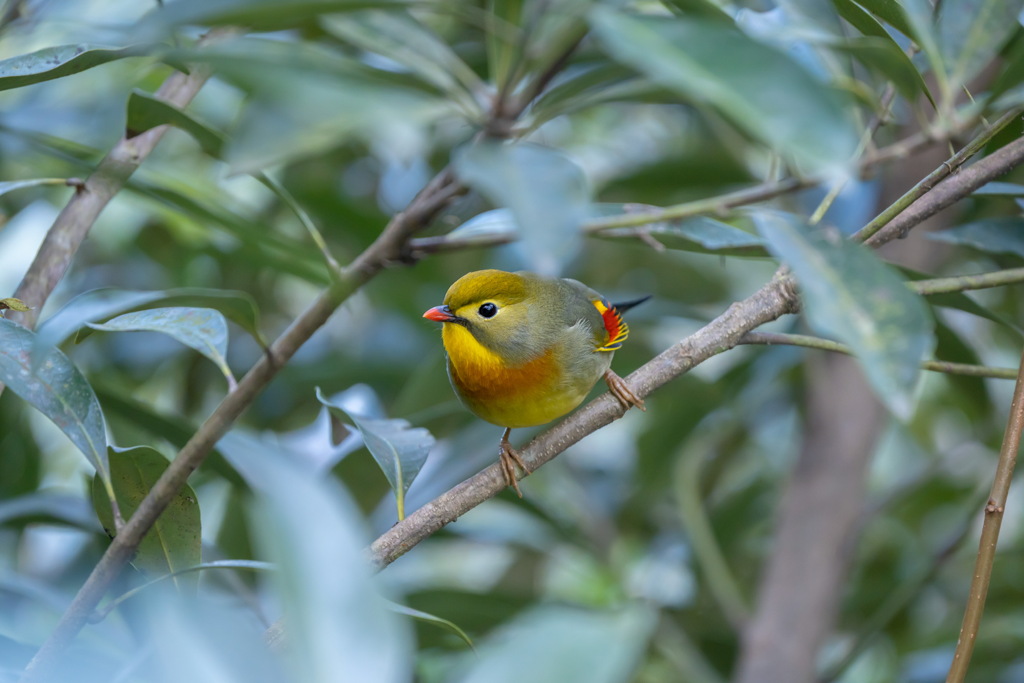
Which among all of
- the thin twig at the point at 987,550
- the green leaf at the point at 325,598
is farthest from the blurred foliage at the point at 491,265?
the thin twig at the point at 987,550

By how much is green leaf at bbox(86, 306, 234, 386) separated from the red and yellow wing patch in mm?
944

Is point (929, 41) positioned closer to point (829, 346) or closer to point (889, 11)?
point (889, 11)

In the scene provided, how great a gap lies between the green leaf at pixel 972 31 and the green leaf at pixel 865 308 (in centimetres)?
22

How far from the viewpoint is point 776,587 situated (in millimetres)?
2324

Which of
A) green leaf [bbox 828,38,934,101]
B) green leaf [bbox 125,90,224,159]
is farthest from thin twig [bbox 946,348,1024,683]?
green leaf [bbox 125,90,224,159]

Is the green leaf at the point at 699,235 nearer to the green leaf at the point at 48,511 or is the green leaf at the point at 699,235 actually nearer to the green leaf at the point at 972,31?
Result: the green leaf at the point at 972,31

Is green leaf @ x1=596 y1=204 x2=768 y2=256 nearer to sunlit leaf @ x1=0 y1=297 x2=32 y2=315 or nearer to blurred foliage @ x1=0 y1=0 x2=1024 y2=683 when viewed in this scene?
blurred foliage @ x1=0 y1=0 x2=1024 y2=683

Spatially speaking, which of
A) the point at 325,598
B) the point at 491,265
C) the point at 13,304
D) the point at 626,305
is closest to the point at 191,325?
the point at 13,304

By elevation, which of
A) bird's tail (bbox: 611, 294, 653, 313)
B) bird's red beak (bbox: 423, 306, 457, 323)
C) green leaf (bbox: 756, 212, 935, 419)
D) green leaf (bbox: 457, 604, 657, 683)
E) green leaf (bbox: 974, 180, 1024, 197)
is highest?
green leaf (bbox: 974, 180, 1024, 197)

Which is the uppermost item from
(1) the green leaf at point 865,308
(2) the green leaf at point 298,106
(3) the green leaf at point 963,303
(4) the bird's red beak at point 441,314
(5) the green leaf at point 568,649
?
(2) the green leaf at point 298,106

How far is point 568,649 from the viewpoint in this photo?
0.60 metres

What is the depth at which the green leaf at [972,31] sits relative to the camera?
910mm

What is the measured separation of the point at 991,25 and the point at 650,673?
2250mm

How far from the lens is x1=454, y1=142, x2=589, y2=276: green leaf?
28.3 inches
